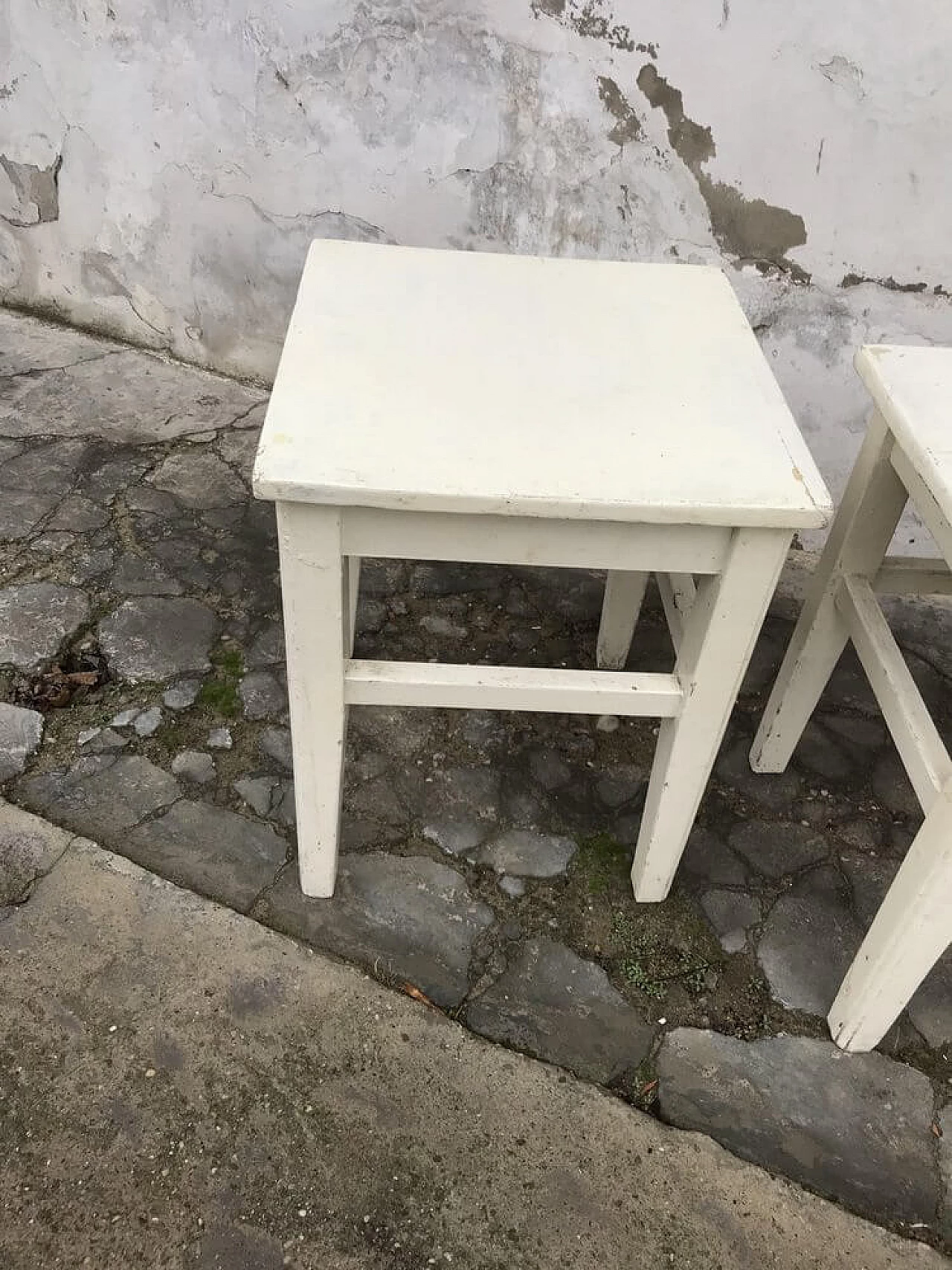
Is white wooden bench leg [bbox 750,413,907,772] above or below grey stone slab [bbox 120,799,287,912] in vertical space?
above

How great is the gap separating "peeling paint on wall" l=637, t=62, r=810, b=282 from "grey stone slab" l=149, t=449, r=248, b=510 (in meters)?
1.16

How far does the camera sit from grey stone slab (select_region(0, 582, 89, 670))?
176 centimetres

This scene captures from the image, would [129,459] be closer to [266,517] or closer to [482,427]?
[266,517]

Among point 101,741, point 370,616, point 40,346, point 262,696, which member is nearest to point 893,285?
point 370,616

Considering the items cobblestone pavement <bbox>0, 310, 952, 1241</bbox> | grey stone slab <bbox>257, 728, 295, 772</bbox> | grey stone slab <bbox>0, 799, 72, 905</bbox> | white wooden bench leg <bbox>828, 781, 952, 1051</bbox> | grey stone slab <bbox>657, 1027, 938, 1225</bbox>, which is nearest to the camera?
white wooden bench leg <bbox>828, 781, 952, 1051</bbox>

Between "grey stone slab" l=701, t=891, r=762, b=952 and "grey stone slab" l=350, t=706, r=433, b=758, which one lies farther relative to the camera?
"grey stone slab" l=350, t=706, r=433, b=758

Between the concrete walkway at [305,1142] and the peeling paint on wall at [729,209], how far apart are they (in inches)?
58.6

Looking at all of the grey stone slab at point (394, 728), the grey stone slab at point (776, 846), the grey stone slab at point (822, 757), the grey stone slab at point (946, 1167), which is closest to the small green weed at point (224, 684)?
the grey stone slab at point (394, 728)

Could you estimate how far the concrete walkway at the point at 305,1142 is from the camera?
1099 mm

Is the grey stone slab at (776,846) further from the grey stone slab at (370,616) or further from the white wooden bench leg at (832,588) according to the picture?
the grey stone slab at (370,616)

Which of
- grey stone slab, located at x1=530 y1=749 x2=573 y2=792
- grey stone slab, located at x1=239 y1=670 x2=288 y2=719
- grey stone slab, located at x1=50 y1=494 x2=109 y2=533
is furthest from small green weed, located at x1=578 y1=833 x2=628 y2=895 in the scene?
grey stone slab, located at x1=50 y1=494 x2=109 y2=533

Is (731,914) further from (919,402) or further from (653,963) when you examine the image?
(919,402)

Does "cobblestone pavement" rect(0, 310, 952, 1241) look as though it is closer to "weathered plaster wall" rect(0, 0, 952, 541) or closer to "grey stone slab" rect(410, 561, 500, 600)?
"grey stone slab" rect(410, 561, 500, 600)

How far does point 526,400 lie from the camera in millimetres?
1084
